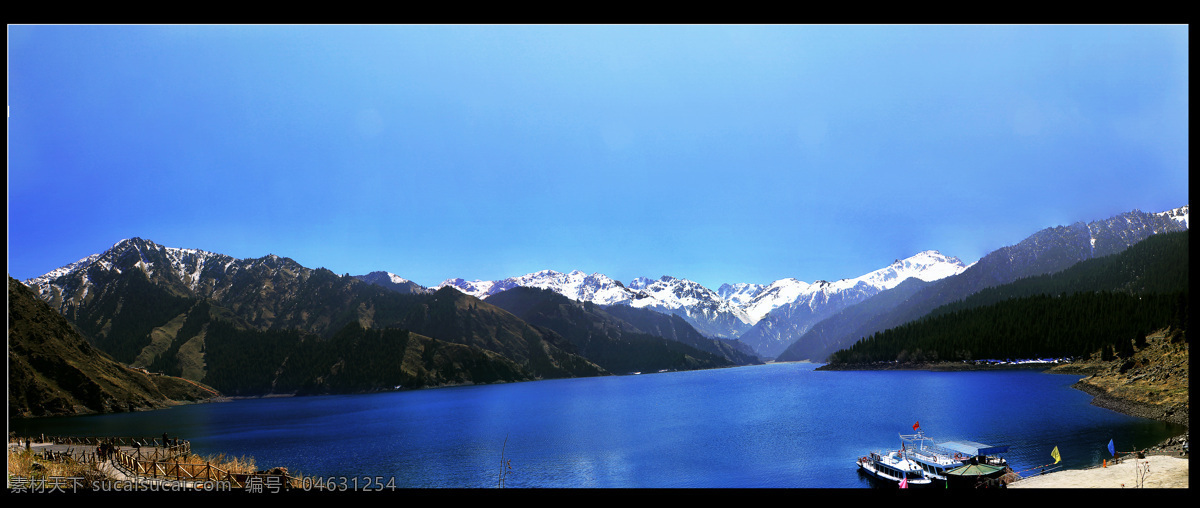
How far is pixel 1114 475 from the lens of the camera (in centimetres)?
3444

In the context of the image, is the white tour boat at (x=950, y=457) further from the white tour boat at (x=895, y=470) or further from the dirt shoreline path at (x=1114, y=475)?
the dirt shoreline path at (x=1114, y=475)

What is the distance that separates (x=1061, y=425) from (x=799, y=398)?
5597 centimetres

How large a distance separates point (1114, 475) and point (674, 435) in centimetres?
Answer: 4400

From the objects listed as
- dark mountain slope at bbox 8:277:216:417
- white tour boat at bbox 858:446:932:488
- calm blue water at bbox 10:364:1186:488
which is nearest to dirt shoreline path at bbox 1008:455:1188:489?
white tour boat at bbox 858:446:932:488

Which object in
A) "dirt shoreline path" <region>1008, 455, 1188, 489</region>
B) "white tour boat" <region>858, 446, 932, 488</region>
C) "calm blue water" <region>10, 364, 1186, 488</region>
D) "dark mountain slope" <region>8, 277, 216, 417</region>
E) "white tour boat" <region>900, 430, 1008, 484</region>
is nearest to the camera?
"dirt shoreline path" <region>1008, 455, 1188, 489</region>

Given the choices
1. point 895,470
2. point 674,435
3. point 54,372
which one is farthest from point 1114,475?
point 54,372

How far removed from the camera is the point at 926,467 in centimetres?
4391

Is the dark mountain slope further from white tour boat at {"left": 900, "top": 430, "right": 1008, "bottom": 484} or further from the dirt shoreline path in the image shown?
the dirt shoreline path

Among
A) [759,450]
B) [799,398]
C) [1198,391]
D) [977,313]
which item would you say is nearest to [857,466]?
[759,450]

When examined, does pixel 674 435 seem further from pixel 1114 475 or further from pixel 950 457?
pixel 1114 475

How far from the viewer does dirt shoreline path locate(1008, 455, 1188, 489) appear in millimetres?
31047

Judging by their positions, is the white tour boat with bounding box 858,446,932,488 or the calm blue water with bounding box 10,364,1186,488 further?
the calm blue water with bounding box 10,364,1186,488

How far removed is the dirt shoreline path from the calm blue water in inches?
229
